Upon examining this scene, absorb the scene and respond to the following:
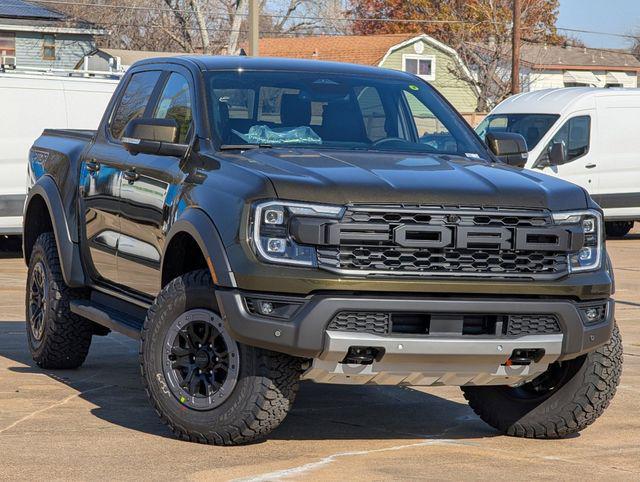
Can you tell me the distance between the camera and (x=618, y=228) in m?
22.5

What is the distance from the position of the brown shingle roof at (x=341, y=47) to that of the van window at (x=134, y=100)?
5114cm

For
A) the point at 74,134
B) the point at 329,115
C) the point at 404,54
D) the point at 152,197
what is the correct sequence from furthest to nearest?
the point at 404,54 → the point at 74,134 → the point at 329,115 → the point at 152,197

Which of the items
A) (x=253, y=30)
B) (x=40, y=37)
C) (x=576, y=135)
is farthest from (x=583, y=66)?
(x=576, y=135)

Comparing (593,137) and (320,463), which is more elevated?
(593,137)

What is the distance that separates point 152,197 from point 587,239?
224cm

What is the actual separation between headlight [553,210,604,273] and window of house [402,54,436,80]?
55.6 metres

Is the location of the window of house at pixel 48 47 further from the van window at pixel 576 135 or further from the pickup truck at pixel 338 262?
the pickup truck at pixel 338 262

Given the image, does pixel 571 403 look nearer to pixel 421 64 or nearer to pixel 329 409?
pixel 329 409

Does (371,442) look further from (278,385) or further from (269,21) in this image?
(269,21)

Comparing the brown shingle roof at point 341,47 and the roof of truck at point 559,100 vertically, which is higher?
the brown shingle roof at point 341,47

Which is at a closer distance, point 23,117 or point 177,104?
point 177,104

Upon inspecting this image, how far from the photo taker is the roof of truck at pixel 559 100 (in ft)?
69.9

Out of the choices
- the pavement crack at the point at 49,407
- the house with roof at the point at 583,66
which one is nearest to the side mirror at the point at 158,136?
the pavement crack at the point at 49,407

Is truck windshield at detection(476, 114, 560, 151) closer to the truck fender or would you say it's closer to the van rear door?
the van rear door
